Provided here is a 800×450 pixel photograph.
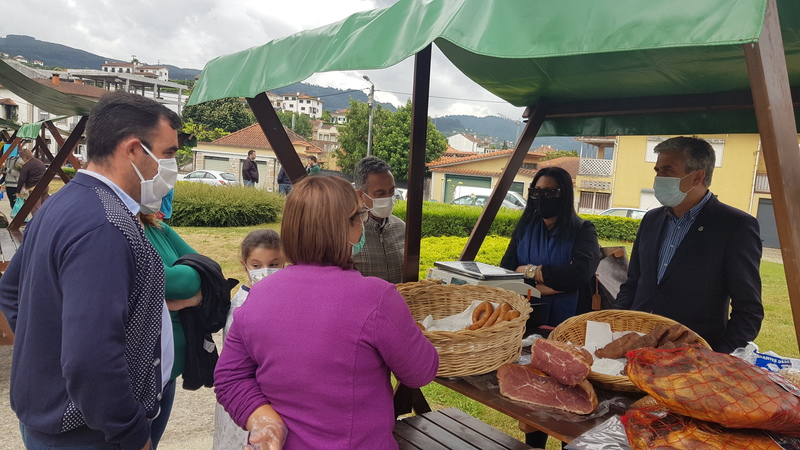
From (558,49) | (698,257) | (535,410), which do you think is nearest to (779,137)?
(558,49)

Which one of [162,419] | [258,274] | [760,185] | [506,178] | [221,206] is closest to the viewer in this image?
[162,419]

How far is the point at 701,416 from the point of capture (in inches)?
51.7

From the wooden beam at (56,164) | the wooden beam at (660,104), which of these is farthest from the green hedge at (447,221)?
the wooden beam at (660,104)

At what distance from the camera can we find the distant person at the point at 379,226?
3.51 meters

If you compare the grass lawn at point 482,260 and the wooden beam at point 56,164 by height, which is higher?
the wooden beam at point 56,164

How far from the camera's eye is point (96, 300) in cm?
149

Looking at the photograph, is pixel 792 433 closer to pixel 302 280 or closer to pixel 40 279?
pixel 302 280

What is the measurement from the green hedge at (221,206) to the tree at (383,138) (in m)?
30.2

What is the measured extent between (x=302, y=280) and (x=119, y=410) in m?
0.70

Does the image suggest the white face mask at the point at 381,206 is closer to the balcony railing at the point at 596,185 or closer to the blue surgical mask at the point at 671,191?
the blue surgical mask at the point at 671,191

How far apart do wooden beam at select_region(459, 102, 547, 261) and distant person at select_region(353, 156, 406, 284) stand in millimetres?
895

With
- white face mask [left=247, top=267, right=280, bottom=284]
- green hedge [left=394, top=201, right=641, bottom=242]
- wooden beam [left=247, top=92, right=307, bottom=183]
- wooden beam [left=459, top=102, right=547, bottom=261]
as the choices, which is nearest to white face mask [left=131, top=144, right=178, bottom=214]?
white face mask [left=247, top=267, right=280, bottom=284]

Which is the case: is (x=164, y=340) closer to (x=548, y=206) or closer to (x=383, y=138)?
(x=548, y=206)

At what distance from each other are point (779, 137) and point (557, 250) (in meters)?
2.19
